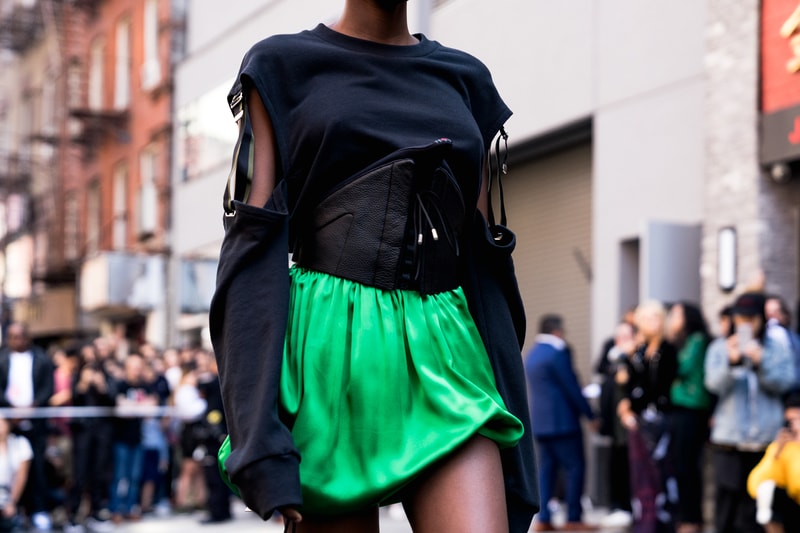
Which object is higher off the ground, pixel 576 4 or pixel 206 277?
pixel 576 4

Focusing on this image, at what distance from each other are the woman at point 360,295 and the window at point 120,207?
96.9ft

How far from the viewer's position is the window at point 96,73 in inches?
1341

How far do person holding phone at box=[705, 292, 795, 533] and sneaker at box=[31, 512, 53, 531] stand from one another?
296 inches

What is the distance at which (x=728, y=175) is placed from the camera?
39.7ft

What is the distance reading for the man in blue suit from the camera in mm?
12422

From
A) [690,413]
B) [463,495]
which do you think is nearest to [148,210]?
[690,413]

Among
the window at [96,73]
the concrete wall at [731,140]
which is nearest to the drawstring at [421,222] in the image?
the concrete wall at [731,140]

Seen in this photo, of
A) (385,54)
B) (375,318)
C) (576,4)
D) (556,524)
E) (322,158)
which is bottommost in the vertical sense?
(556,524)

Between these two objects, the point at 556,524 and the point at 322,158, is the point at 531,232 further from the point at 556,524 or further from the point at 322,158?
the point at 322,158

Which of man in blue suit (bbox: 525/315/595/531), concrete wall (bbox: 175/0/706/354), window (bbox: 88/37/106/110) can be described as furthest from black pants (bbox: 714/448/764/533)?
window (bbox: 88/37/106/110)

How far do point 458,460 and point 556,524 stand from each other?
1012 cm

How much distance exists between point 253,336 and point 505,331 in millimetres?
649

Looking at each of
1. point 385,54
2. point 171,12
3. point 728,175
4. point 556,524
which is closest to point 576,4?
point 728,175

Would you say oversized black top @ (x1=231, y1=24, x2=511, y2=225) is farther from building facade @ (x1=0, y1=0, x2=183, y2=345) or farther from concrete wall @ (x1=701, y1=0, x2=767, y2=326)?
building facade @ (x1=0, y1=0, x2=183, y2=345)
